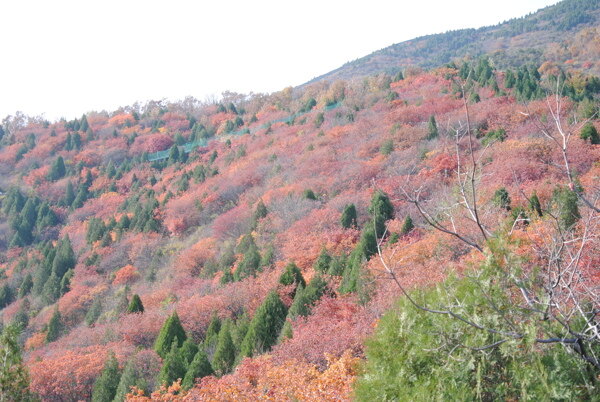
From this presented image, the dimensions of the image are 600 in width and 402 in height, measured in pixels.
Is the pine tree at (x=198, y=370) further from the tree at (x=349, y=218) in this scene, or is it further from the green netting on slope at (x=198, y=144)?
the green netting on slope at (x=198, y=144)

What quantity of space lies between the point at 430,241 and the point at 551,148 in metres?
12.9

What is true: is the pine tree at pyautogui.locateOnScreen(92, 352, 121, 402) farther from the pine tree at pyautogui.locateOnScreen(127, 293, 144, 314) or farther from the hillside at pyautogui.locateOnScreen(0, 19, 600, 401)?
the pine tree at pyautogui.locateOnScreen(127, 293, 144, 314)

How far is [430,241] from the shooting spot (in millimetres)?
17312

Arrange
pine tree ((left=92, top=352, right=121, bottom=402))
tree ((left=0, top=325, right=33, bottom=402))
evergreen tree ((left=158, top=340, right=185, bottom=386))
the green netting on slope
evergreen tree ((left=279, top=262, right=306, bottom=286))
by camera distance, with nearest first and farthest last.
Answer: tree ((left=0, top=325, right=33, bottom=402))
evergreen tree ((left=158, top=340, right=185, bottom=386))
pine tree ((left=92, top=352, right=121, bottom=402))
evergreen tree ((left=279, top=262, right=306, bottom=286))
the green netting on slope

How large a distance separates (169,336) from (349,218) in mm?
10508

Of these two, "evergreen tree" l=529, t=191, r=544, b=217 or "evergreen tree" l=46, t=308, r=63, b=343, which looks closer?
"evergreen tree" l=529, t=191, r=544, b=217

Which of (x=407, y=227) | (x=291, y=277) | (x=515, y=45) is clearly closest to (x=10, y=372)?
(x=291, y=277)

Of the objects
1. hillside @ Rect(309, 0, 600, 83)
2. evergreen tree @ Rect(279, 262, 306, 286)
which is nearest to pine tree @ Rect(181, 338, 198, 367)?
evergreen tree @ Rect(279, 262, 306, 286)

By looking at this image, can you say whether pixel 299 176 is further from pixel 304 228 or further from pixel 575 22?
pixel 575 22

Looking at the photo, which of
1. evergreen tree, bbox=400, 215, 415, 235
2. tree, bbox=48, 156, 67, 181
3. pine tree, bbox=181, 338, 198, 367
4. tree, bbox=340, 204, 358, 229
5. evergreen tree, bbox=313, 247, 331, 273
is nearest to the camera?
pine tree, bbox=181, 338, 198, 367

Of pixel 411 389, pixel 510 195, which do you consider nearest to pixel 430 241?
pixel 510 195

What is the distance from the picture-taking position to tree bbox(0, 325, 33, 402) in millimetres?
10688

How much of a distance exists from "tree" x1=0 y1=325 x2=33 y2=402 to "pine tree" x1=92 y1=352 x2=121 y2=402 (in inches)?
155

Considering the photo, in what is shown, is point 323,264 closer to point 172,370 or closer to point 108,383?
point 172,370
